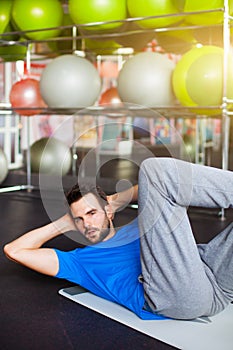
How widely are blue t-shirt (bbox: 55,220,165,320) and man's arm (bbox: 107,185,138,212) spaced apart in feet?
0.26

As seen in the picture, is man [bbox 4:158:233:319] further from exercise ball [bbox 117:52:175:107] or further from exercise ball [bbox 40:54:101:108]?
exercise ball [bbox 40:54:101:108]

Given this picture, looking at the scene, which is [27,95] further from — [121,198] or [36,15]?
[121,198]

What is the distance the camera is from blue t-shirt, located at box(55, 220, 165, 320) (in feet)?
5.67

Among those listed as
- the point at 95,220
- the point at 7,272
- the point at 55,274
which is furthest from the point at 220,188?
the point at 7,272

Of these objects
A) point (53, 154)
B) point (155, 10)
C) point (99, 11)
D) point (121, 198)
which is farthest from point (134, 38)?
point (121, 198)

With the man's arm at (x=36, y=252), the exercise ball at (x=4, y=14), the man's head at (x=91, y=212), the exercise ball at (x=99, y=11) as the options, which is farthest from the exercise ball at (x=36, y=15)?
the man's head at (x=91, y=212)

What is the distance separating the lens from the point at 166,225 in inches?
59.6

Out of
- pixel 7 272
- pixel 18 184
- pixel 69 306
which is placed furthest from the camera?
pixel 18 184

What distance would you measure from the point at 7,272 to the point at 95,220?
2.79ft

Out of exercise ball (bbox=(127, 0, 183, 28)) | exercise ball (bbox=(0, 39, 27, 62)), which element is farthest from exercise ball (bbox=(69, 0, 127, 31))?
exercise ball (bbox=(0, 39, 27, 62))

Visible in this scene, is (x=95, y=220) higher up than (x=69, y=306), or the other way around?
(x=95, y=220)

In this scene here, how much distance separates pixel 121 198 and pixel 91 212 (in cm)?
12

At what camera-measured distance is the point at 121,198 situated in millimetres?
1694

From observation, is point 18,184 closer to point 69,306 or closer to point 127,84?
point 127,84
